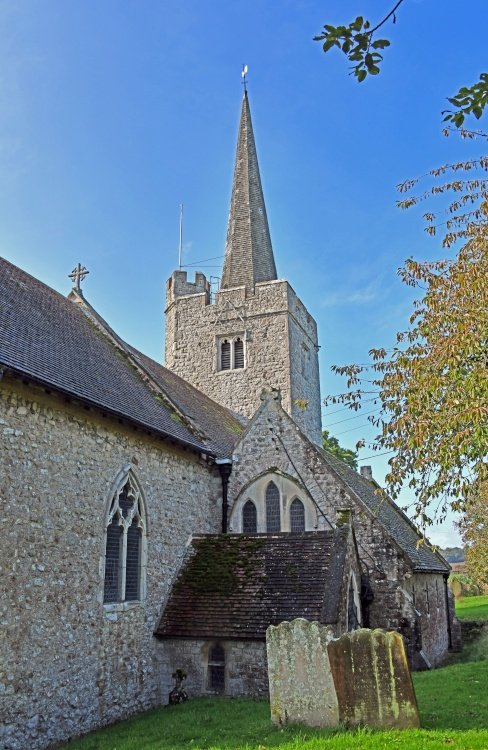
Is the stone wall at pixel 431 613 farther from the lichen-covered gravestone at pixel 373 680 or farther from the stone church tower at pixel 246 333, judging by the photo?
the stone church tower at pixel 246 333

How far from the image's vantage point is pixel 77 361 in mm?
12438

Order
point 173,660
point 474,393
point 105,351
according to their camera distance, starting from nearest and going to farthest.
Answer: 1. point 474,393
2. point 173,660
3. point 105,351

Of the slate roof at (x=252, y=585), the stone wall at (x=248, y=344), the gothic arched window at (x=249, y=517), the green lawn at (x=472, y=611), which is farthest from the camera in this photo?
the green lawn at (x=472, y=611)

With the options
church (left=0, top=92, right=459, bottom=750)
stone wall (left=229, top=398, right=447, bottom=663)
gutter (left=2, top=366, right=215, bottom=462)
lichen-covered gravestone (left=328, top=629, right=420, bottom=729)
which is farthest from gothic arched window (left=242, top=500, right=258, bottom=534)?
lichen-covered gravestone (left=328, top=629, right=420, bottom=729)

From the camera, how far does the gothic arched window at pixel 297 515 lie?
14.8 metres

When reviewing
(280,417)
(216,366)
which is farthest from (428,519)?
(216,366)

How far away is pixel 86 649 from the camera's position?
984 centimetres

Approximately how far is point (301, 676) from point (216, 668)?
135 inches

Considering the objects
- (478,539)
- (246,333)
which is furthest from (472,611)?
(246,333)

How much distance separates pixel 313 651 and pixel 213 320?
840 inches

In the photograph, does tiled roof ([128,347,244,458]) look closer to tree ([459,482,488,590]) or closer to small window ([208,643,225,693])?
small window ([208,643,225,693])

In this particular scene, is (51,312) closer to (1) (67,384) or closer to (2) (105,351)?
(2) (105,351)

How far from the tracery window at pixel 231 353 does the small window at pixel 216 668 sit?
56.3 ft

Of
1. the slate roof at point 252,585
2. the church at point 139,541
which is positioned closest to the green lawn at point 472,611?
the church at point 139,541
